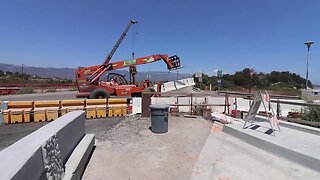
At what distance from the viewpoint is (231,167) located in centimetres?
468

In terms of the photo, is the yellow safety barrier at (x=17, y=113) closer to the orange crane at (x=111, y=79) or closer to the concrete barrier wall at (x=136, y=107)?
the concrete barrier wall at (x=136, y=107)

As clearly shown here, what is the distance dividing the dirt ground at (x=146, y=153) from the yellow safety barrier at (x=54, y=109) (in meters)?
3.44

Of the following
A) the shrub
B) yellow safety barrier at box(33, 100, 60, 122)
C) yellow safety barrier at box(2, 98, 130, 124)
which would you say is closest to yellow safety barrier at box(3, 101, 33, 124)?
yellow safety barrier at box(2, 98, 130, 124)

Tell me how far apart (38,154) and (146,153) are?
3585 millimetres

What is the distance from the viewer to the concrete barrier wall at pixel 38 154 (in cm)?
217

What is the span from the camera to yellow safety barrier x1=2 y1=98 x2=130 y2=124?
10.5 meters

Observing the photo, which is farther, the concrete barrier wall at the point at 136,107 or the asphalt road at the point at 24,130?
the concrete barrier wall at the point at 136,107

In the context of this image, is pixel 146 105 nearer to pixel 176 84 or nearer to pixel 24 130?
pixel 24 130

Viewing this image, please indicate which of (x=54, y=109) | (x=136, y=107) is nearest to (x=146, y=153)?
(x=54, y=109)

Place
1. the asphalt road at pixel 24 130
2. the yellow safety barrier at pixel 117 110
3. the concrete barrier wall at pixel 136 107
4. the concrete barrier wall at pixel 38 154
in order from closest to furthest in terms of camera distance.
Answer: the concrete barrier wall at pixel 38 154 → the asphalt road at pixel 24 130 → the yellow safety barrier at pixel 117 110 → the concrete barrier wall at pixel 136 107

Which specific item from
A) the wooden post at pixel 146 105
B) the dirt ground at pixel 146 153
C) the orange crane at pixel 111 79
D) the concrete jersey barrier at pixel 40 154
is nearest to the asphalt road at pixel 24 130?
the dirt ground at pixel 146 153

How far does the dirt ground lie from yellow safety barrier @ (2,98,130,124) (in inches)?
136

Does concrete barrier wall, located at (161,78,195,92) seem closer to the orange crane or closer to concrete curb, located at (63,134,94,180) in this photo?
the orange crane

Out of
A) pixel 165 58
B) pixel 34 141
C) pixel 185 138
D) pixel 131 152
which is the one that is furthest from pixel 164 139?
pixel 165 58
